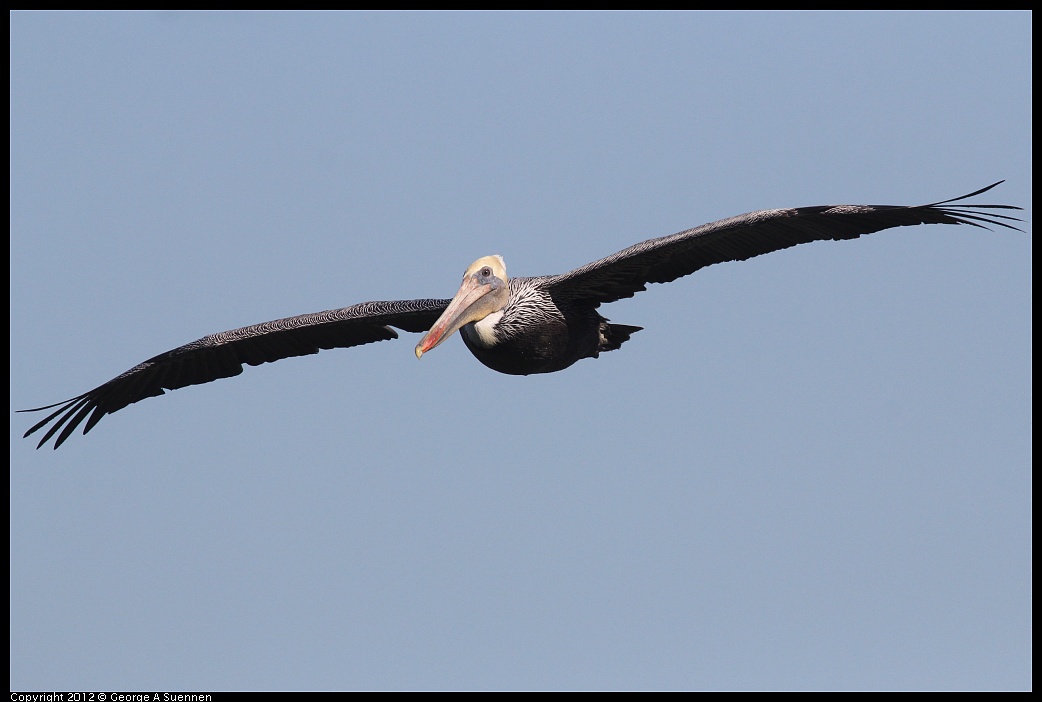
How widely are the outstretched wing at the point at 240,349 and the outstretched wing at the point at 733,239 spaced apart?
225 centimetres

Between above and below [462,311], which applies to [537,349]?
below

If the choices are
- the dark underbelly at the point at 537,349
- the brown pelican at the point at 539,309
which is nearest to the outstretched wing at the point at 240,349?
the brown pelican at the point at 539,309

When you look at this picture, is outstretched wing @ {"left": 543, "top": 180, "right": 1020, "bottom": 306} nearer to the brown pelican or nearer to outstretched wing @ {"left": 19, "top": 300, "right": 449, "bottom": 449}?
the brown pelican

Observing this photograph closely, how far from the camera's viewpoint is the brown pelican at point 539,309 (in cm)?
1343

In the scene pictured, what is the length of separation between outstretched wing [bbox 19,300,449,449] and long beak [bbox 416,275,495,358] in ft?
5.36

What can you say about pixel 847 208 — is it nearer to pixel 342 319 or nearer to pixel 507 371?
pixel 507 371

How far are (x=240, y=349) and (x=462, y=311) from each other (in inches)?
142

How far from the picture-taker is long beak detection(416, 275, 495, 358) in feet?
44.1

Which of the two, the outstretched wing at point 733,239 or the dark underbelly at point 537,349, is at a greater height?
the outstretched wing at point 733,239

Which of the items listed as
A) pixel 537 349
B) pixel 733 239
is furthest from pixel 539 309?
pixel 733 239

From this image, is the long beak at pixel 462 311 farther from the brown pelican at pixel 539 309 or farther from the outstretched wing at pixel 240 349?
the outstretched wing at pixel 240 349

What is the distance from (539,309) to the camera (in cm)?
1419

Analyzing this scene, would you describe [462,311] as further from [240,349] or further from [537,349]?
[240,349]

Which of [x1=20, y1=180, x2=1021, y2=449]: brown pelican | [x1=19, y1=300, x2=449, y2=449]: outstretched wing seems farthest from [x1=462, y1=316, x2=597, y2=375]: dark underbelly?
[x1=19, y1=300, x2=449, y2=449]: outstretched wing
